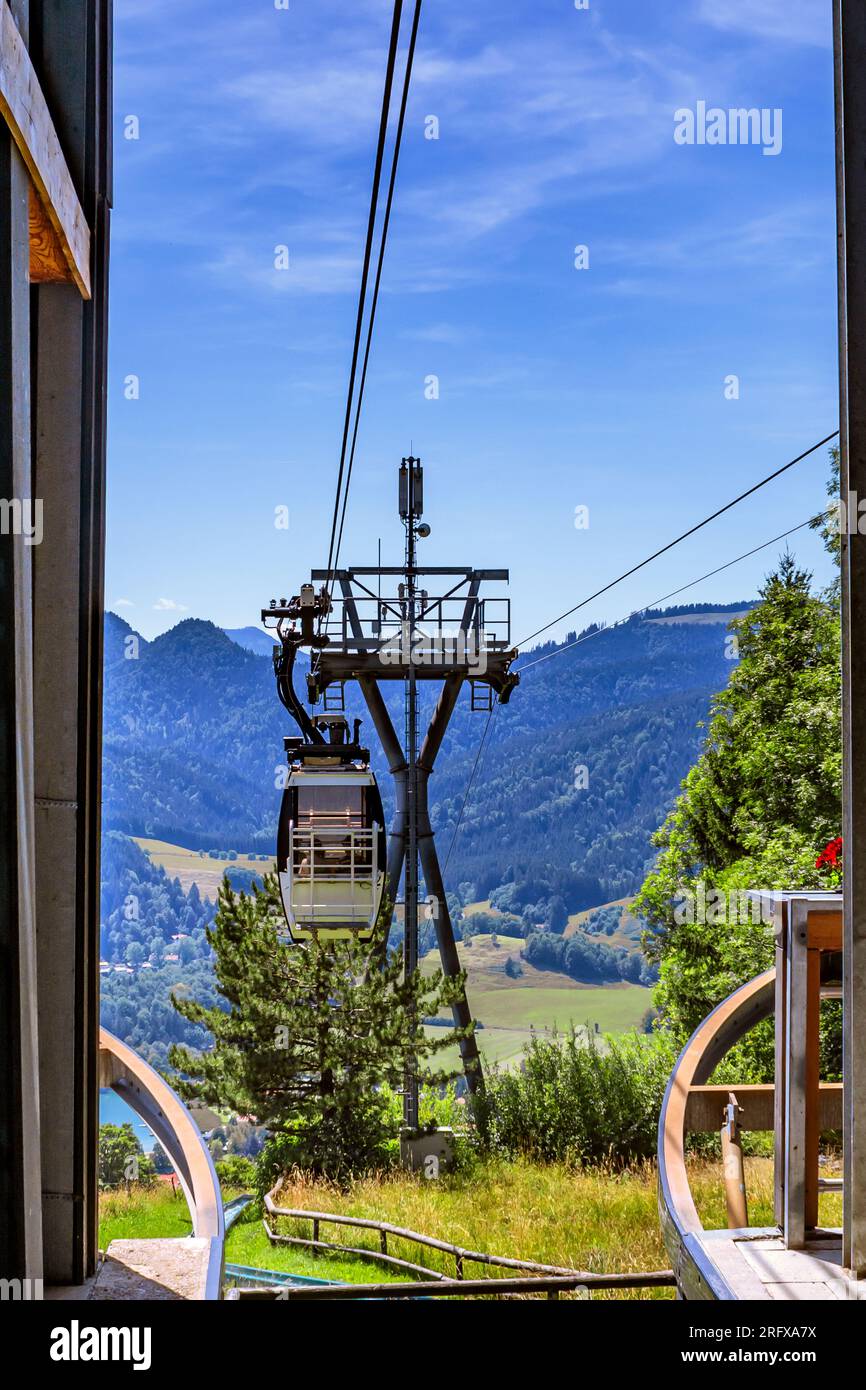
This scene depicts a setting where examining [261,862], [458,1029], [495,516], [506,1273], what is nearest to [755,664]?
[458,1029]

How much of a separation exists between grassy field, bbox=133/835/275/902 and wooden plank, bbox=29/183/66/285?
3690 inches

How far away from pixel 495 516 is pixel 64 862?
9430 cm

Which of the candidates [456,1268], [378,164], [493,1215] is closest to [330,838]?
[456,1268]

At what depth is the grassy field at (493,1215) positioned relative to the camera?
35.9 ft

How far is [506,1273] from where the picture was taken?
10.5 meters

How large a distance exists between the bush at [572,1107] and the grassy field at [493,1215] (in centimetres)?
46

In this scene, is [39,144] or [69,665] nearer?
[39,144]

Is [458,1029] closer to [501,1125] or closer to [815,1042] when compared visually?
[501,1125]

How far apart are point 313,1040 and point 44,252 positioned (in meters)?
13.8

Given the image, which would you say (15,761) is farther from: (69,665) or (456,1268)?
(456,1268)

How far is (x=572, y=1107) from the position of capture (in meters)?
15.4

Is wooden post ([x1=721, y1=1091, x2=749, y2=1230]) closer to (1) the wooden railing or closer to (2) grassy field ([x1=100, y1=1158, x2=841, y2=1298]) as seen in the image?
(1) the wooden railing

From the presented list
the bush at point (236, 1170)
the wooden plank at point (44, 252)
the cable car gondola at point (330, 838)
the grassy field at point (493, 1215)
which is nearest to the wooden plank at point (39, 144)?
the wooden plank at point (44, 252)

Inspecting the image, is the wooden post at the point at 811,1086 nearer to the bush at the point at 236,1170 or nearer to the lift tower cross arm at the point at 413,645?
the lift tower cross arm at the point at 413,645
